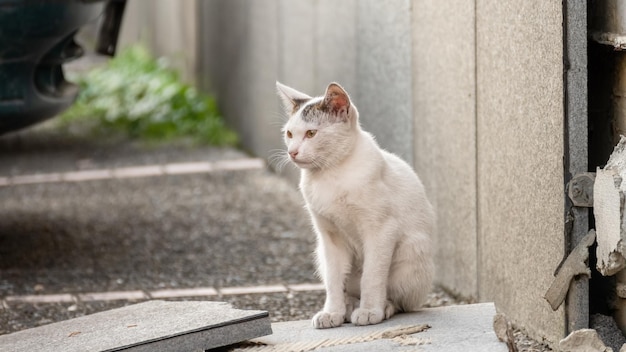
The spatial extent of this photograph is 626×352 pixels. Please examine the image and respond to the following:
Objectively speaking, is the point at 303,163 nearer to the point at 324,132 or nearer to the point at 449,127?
the point at 324,132

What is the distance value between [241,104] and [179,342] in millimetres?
6341

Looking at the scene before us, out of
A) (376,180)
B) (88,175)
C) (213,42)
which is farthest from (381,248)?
(213,42)

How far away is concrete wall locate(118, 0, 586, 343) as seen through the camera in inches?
149

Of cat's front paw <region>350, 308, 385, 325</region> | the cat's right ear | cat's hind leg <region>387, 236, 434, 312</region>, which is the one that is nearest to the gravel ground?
cat's hind leg <region>387, 236, 434, 312</region>

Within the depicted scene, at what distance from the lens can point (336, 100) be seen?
4016 millimetres

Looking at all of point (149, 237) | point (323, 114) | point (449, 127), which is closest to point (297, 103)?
point (323, 114)

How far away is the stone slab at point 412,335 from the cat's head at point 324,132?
658 millimetres

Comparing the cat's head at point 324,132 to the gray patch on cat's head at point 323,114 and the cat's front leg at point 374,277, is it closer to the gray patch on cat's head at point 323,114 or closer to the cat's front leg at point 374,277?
the gray patch on cat's head at point 323,114

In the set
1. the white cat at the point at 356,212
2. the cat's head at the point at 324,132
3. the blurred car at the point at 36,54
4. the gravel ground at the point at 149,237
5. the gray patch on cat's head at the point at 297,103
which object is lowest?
the gravel ground at the point at 149,237

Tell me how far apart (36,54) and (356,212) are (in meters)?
2.47

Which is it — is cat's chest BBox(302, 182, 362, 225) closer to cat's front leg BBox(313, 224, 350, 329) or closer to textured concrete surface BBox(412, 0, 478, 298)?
cat's front leg BBox(313, 224, 350, 329)

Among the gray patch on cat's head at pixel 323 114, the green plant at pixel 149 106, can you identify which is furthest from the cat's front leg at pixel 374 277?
the green plant at pixel 149 106

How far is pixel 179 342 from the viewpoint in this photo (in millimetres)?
3691

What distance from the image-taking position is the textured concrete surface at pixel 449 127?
4.64 metres
